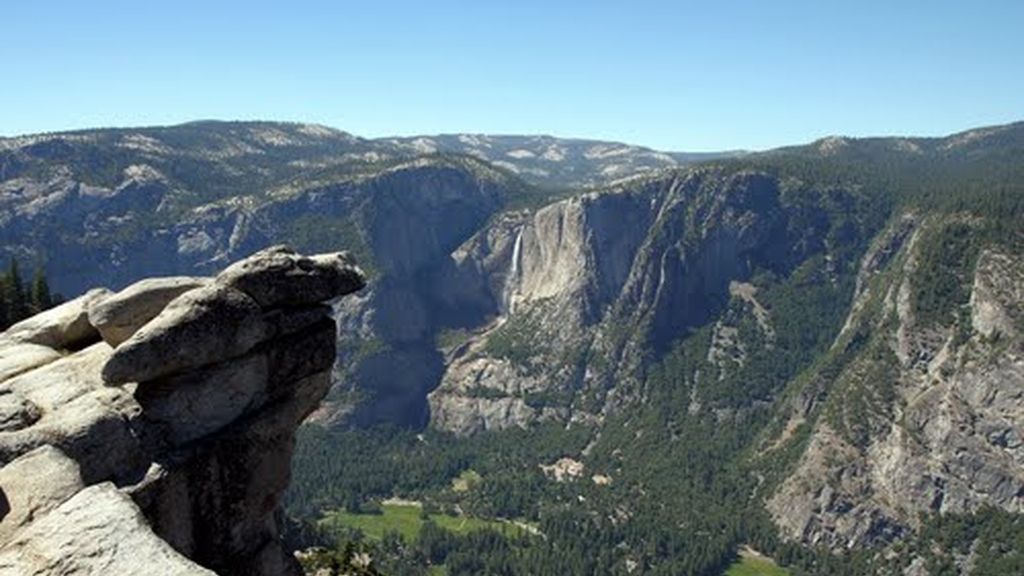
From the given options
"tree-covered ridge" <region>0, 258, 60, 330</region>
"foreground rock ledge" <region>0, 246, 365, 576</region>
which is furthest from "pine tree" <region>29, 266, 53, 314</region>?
"foreground rock ledge" <region>0, 246, 365, 576</region>

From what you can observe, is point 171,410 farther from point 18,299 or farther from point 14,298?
point 18,299

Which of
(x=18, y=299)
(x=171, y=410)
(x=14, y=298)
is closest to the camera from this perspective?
(x=171, y=410)

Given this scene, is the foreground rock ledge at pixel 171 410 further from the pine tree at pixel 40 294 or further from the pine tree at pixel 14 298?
the pine tree at pixel 40 294

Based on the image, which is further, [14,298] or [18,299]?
[18,299]

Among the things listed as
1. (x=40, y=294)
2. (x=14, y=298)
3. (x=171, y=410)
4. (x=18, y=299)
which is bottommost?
(x=40, y=294)

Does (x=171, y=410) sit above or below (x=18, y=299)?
above

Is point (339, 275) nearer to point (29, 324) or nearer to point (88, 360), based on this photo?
point (88, 360)

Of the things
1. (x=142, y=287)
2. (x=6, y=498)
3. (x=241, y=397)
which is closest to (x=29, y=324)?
(x=142, y=287)

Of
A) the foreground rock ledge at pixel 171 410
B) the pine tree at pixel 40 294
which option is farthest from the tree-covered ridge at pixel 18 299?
the foreground rock ledge at pixel 171 410

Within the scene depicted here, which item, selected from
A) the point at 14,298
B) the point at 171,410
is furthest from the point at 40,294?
the point at 171,410
